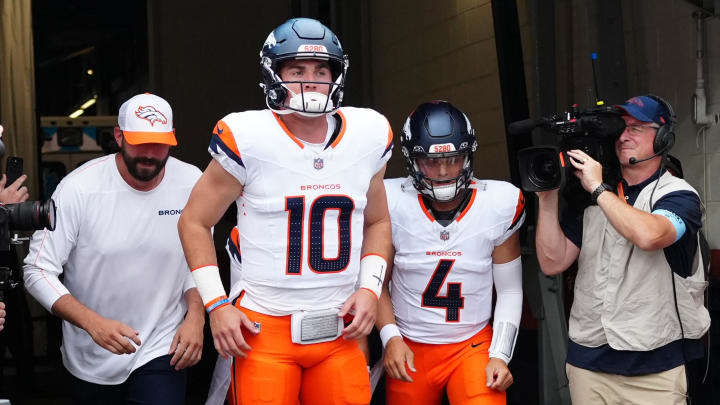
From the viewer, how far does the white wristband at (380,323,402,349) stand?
3387 millimetres

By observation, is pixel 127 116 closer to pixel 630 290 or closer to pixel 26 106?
pixel 630 290

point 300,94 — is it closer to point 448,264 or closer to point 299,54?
point 299,54

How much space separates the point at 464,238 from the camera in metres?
3.45

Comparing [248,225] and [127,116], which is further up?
[127,116]

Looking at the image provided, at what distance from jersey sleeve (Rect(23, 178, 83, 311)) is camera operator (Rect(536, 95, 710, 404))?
1782mm

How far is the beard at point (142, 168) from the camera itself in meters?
3.52

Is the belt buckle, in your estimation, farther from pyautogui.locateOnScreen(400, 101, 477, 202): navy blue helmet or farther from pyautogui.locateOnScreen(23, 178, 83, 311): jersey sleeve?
pyautogui.locateOnScreen(23, 178, 83, 311): jersey sleeve

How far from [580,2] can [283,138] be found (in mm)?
3317

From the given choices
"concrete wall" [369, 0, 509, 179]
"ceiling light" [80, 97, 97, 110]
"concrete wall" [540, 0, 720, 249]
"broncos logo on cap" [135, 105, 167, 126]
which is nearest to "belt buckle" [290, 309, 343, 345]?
"broncos logo on cap" [135, 105, 167, 126]

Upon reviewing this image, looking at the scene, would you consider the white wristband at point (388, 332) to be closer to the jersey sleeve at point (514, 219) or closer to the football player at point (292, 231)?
the football player at point (292, 231)

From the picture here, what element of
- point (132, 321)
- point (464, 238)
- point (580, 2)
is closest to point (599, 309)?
point (464, 238)

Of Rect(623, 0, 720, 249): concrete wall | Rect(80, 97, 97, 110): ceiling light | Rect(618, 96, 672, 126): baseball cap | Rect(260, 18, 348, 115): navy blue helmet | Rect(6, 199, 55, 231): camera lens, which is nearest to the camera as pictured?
Rect(6, 199, 55, 231): camera lens

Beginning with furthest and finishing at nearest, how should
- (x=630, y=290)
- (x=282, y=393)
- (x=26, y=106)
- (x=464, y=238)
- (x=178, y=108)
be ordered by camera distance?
(x=178, y=108), (x=26, y=106), (x=464, y=238), (x=630, y=290), (x=282, y=393)

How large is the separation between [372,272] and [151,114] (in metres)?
1.15
